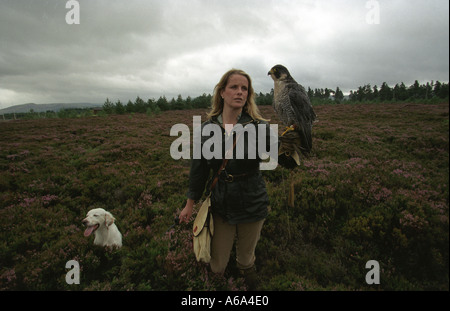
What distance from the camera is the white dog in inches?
148

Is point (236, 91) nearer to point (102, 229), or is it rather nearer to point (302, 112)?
point (302, 112)

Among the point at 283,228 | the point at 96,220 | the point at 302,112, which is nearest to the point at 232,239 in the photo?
the point at 283,228

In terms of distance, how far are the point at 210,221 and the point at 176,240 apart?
1.75 m

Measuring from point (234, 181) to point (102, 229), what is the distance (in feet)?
10.8

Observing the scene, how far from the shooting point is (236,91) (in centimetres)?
248

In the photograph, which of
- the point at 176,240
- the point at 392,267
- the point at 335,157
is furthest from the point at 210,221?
the point at 335,157

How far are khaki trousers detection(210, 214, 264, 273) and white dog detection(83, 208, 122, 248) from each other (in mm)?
2295

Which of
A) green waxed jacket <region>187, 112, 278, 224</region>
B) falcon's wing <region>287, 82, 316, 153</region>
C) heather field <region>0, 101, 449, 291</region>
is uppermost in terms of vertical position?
falcon's wing <region>287, 82, 316, 153</region>

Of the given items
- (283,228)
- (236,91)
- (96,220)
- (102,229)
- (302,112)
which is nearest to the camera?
(236,91)

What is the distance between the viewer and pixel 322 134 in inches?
434

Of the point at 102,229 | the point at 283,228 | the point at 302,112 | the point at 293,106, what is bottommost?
the point at 283,228

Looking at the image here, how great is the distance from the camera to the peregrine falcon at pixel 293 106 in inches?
116

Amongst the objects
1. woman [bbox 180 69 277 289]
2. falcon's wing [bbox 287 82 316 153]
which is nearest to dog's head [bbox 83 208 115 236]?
woman [bbox 180 69 277 289]

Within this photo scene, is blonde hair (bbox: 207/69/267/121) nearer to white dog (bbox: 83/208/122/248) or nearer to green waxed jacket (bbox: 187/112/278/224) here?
green waxed jacket (bbox: 187/112/278/224)
